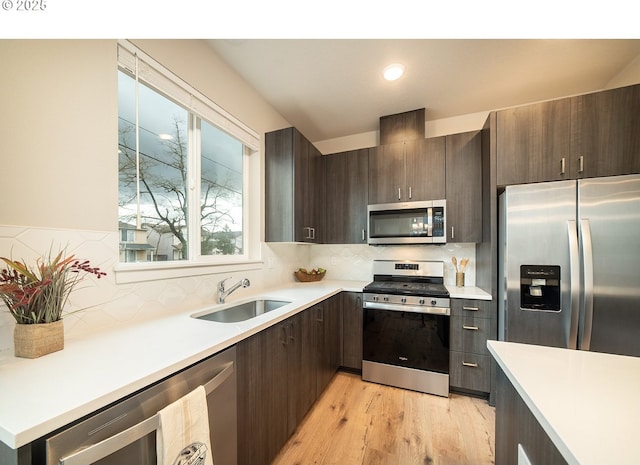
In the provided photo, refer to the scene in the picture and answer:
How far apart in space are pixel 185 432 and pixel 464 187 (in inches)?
105

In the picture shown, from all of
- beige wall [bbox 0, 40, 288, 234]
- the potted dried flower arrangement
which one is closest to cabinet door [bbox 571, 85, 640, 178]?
beige wall [bbox 0, 40, 288, 234]

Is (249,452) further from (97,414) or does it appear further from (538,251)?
(538,251)

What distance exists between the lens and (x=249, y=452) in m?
1.18

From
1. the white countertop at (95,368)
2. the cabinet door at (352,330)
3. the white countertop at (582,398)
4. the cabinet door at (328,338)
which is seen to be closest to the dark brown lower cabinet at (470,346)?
the cabinet door at (352,330)

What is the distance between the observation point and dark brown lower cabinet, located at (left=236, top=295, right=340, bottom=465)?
3.80 ft

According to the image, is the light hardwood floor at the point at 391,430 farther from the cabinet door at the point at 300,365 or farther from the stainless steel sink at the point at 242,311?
the stainless steel sink at the point at 242,311

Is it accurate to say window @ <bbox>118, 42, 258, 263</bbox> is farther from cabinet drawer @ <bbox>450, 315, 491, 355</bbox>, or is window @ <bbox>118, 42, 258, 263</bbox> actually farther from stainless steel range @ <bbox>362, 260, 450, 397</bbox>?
cabinet drawer @ <bbox>450, 315, 491, 355</bbox>

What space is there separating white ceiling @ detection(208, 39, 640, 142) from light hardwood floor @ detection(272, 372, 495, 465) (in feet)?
8.93

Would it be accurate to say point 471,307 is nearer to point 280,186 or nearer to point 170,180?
point 280,186

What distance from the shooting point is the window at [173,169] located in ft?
4.46
